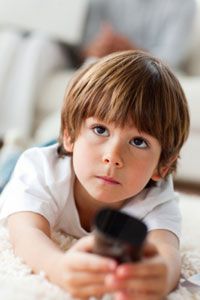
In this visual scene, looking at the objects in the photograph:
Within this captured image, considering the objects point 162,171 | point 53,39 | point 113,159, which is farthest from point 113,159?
point 53,39

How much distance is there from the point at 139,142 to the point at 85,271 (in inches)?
10.3

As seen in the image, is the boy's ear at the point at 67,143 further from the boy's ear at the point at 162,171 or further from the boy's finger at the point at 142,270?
the boy's finger at the point at 142,270

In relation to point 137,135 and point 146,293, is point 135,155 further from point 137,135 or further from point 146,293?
point 146,293

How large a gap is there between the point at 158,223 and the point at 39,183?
0.70 feet

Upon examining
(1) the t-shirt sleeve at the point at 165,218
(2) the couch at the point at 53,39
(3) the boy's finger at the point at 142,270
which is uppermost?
(3) the boy's finger at the point at 142,270

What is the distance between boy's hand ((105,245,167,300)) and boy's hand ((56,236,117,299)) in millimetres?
11

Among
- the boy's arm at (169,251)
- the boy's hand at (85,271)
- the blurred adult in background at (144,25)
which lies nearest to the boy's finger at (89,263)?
the boy's hand at (85,271)

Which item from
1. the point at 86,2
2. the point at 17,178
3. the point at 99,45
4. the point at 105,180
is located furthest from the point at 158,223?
the point at 86,2

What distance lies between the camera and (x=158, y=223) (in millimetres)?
930

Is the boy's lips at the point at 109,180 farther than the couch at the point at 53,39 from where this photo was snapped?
No

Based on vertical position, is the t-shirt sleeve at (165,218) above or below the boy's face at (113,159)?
below

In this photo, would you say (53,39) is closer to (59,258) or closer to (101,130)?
(101,130)

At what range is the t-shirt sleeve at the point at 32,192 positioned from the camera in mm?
922

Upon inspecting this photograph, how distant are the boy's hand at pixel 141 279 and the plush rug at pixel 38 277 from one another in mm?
107
